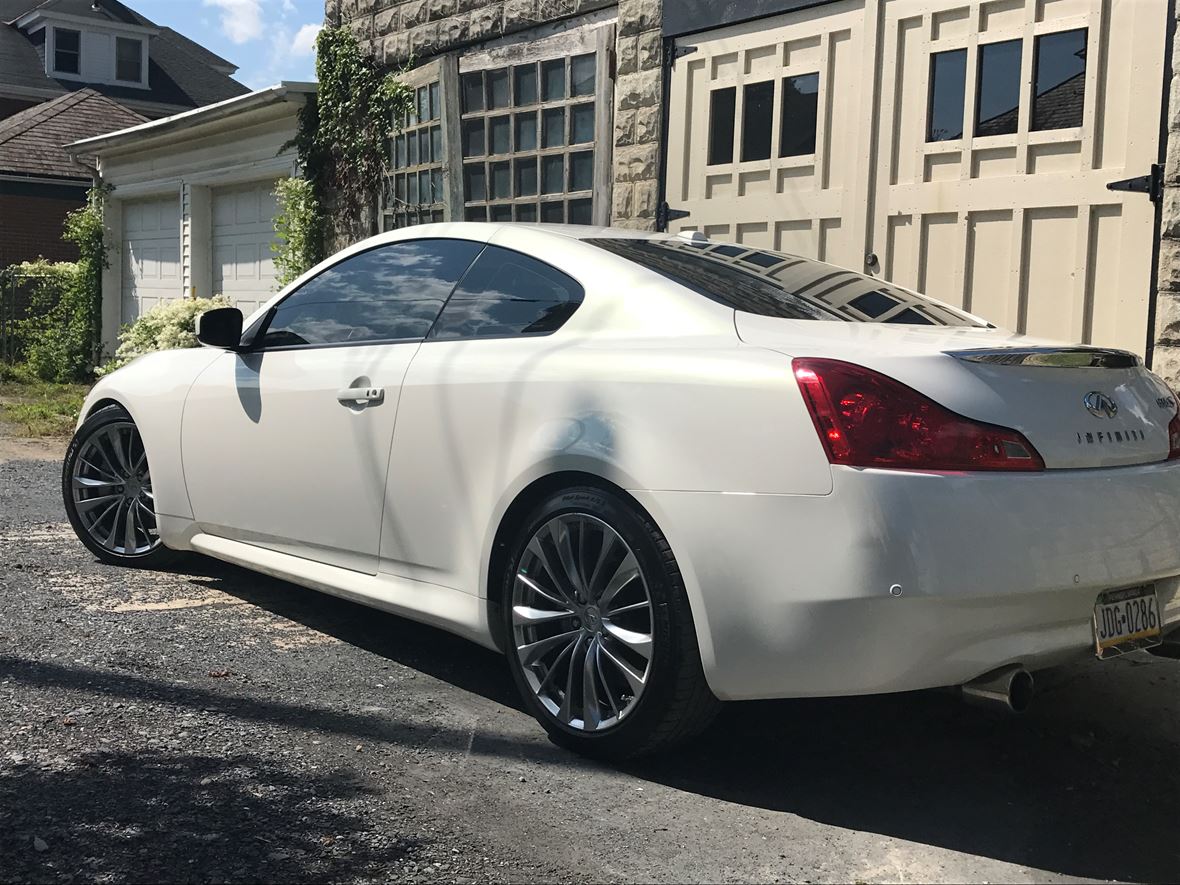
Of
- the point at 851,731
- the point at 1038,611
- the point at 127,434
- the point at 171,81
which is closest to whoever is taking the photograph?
the point at 1038,611

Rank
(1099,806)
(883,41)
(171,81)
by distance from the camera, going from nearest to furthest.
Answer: (1099,806), (883,41), (171,81)

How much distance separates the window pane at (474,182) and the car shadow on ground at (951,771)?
21.5 ft

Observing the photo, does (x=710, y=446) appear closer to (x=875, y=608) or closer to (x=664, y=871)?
(x=875, y=608)

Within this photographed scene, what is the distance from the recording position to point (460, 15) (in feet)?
35.3

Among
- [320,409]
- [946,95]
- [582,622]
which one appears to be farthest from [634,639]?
[946,95]

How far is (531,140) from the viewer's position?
10.2 metres

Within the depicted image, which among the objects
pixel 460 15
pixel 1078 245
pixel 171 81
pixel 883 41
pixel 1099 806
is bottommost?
pixel 1099 806

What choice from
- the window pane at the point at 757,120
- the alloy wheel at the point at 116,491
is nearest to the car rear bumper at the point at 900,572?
the alloy wheel at the point at 116,491

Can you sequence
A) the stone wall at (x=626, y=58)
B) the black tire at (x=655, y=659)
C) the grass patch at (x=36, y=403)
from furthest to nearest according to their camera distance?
the grass patch at (x=36, y=403), the stone wall at (x=626, y=58), the black tire at (x=655, y=659)

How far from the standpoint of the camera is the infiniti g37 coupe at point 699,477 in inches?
122

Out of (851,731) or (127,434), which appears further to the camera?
(127,434)

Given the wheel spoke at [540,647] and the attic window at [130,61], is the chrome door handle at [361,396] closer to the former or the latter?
the wheel spoke at [540,647]

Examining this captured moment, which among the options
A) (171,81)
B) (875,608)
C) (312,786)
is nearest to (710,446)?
(875,608)

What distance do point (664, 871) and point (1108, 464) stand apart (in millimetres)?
1513
